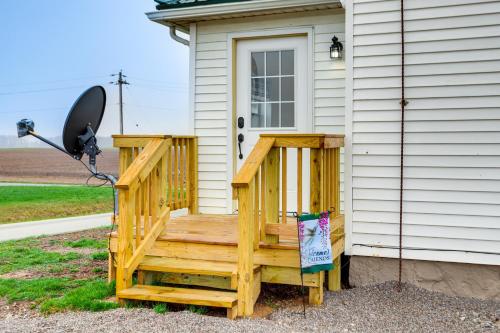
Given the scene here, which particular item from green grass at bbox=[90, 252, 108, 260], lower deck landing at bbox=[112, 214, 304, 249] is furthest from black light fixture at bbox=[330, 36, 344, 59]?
green grass at bbox=[90, 252, 108, 260]

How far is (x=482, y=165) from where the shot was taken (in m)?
4.80

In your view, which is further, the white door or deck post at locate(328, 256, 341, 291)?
the white door

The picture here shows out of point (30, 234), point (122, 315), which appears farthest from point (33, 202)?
point (122, 315)

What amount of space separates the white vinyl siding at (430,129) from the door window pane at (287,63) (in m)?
1.29

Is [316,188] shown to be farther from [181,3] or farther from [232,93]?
[181,3]

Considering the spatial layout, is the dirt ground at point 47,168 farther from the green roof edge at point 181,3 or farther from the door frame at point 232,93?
the door frame at point 232,93

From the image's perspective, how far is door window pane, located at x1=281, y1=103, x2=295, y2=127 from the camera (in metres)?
6.34

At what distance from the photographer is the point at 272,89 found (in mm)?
6426

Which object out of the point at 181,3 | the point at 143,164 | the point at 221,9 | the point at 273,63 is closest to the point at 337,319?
the point at 143,164

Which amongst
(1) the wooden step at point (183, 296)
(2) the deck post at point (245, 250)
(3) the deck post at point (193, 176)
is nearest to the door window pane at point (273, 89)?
(3) the deck post at point (193, 176)

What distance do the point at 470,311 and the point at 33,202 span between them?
1345 centimetres

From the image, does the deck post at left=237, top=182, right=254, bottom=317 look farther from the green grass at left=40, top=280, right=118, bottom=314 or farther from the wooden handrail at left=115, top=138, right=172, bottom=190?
the green grass at left=40, top=280, right=118, bottom=314

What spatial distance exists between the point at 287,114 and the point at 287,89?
11.1 inches

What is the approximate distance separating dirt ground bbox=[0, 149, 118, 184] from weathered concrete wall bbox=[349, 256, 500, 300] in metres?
20.9
